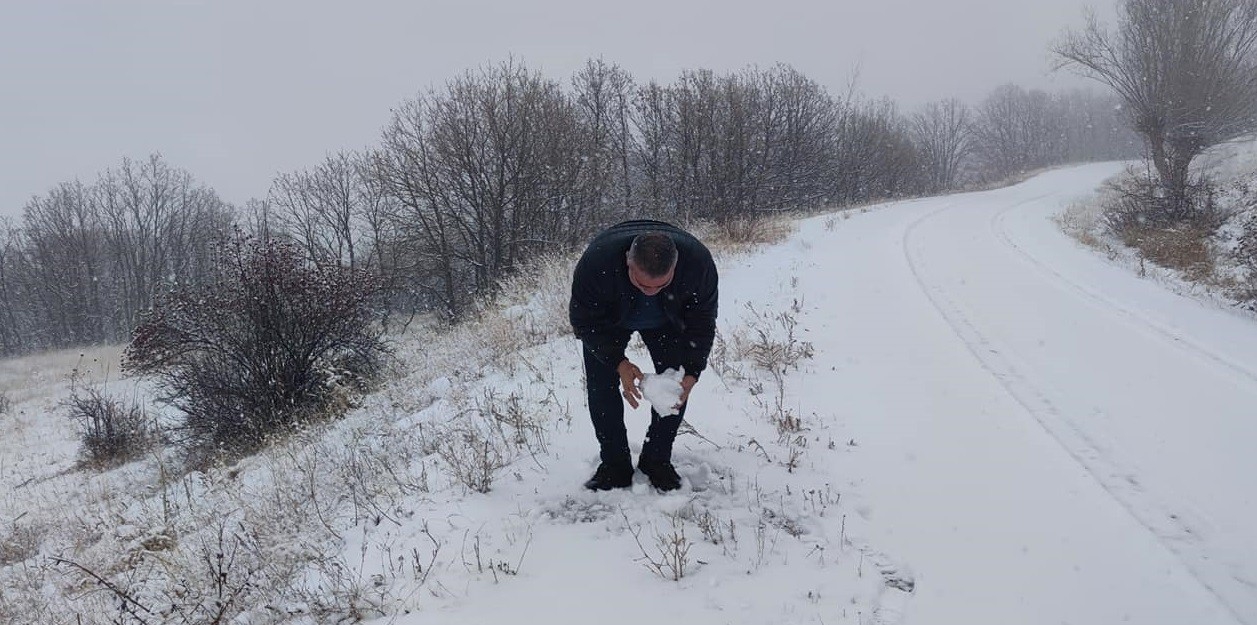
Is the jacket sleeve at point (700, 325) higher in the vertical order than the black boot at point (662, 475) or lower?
higher

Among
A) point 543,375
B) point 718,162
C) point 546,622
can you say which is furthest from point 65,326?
point 546,622

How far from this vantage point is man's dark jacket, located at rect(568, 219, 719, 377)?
10.5 feet

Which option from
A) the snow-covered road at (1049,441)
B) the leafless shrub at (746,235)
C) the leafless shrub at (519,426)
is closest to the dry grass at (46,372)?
the leafless shrub at (746,235)

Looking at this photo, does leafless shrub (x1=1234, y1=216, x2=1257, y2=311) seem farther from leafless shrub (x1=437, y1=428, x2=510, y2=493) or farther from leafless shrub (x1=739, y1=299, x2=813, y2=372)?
leafless shrub (x1=437, y1=428, x2=510, y2=493)

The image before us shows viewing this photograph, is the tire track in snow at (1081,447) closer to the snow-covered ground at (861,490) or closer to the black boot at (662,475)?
the snow-covered ground at (861,490)

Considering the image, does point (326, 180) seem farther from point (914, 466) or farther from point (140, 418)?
point (914, 466)

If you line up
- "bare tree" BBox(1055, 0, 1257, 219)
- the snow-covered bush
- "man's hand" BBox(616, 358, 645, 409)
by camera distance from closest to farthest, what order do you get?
"man's hand" BBox(616, 358, 645, 409), the snow-covered bush, "bare tree" BBox(1055, 0, 1257, 219)

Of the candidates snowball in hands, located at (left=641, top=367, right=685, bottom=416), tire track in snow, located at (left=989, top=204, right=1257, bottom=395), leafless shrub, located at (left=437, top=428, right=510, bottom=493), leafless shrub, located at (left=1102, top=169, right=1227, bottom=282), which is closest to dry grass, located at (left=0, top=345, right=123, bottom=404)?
leafless shrub, located at (left=437, top=428, right=510, bottom=493)

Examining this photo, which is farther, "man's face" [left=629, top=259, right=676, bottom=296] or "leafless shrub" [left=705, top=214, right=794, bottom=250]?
"leafless shrub" [left=705, top=214, right=794, bottom=250]

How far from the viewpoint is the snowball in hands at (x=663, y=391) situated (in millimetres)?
3285

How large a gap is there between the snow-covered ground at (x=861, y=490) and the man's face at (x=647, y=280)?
1.18 meters

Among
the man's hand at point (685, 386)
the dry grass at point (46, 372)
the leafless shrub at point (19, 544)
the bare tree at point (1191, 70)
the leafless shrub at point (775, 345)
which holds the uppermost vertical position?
the bare tree at point (1191, 70)

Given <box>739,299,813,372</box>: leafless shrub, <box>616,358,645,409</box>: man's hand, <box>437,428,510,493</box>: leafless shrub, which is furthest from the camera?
<box>739,299,813,372</box>: leafless shrub

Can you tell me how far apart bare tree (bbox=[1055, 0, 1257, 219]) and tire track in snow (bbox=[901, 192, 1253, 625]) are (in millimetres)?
14231
